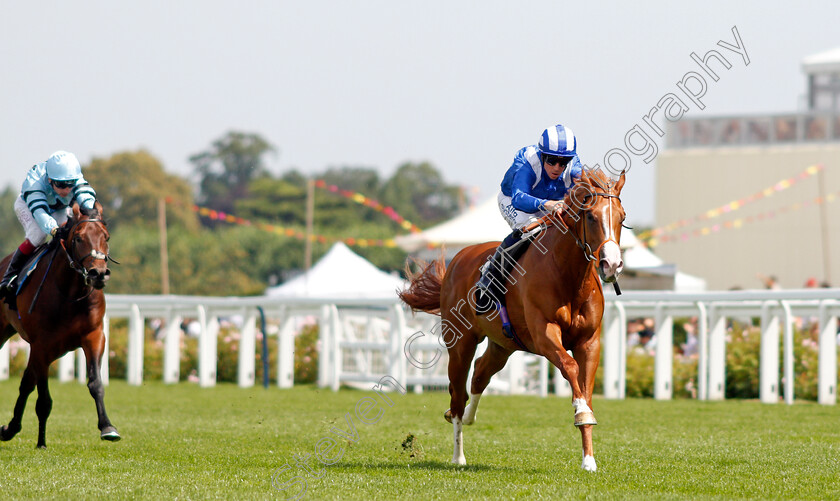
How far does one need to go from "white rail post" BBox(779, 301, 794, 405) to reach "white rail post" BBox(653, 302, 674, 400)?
53.6 inches

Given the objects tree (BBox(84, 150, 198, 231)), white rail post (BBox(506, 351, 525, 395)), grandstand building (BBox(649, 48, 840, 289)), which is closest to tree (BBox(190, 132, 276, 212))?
tree (BBox(84, 150, 198, 231))

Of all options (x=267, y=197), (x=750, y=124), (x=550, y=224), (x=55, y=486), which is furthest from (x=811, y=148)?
(x=267, y=197)

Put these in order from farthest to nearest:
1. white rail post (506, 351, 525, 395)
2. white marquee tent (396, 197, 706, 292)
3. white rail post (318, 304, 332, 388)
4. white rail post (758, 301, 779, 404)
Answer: white marquee tent (396, 197, 706, 292) < white rail post (318, 304, 332, 388) < white rail post (506, 351, 525, 395) < white rail post (758, 301, 779, 404)

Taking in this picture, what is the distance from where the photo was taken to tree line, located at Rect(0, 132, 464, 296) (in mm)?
60469

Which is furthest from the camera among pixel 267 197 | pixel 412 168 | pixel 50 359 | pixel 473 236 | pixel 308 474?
pixel 412 168

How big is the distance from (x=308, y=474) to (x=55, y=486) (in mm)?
1367

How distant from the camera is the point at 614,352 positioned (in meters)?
13.2

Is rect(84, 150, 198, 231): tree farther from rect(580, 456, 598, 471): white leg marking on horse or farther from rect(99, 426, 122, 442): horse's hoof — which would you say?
rect(580, 456, 598, 471): white leg marking on horse

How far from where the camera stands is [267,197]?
255ft

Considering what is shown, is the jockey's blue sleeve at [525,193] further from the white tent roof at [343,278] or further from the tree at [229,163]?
the tree at [229,163]

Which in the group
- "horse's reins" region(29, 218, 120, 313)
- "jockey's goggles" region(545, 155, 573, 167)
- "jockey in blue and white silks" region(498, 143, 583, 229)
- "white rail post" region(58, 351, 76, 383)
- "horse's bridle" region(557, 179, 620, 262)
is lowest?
"white rail post" region(58, 351, 76, 383)

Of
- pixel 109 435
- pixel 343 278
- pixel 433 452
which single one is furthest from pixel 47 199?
pixel 343 278

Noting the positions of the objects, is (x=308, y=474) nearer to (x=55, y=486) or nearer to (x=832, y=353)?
(x=55, y=486)

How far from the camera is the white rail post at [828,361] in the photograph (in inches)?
466
